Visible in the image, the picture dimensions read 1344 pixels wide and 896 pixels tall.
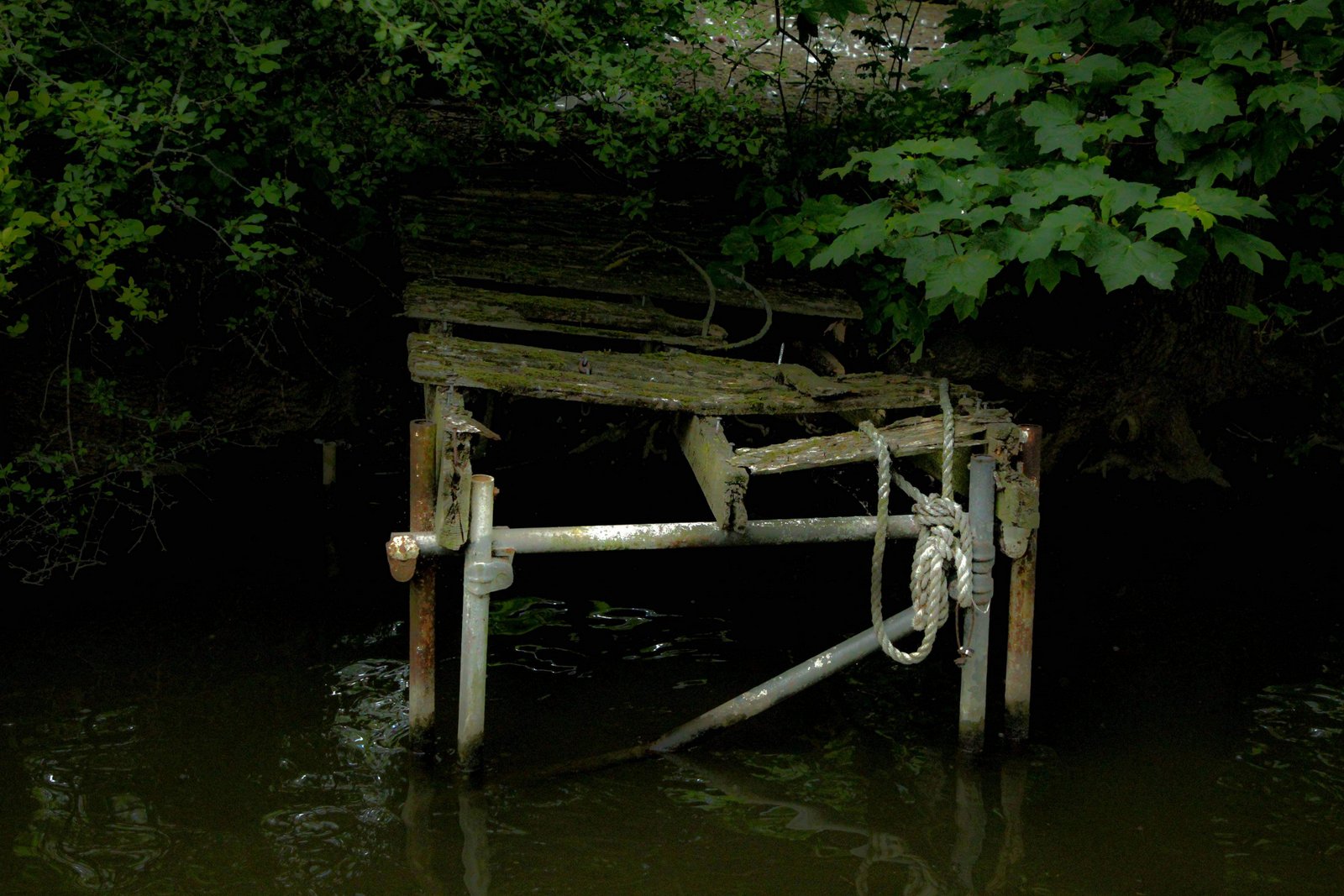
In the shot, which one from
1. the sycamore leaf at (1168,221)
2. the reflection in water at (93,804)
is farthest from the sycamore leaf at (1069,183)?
the reflection in water at (93,804)

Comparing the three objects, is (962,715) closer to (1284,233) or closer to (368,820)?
(368,820)

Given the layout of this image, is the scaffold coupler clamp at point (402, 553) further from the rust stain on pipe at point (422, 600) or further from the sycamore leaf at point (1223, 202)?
the sycamore leaf at point (1223, 202)

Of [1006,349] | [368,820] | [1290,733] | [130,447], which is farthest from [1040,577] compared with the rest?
[130,447]

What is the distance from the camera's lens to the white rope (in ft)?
14.0

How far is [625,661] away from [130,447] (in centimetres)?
334

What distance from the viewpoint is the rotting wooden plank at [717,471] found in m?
4.32

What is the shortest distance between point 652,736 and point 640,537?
4.03 ft

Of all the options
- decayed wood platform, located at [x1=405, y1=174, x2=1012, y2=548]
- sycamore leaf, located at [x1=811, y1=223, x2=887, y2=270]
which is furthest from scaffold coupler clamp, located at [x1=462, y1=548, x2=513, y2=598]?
sycamore leaf, located at [x1=811, y1=223, x2=887, y2=270]

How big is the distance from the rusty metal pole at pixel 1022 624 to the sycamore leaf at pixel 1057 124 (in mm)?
1589

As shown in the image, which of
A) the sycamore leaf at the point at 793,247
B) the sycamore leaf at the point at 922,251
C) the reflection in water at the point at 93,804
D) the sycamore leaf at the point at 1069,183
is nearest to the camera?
the reflection in water at the point at 93,804

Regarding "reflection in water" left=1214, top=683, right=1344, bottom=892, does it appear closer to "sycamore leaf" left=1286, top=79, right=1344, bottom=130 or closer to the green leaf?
"sycamore leaf" left=1286, top=79, right=1344, bottom=130

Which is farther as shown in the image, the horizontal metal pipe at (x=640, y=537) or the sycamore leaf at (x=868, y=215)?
the sycamore leaf at (x=868, y=215)

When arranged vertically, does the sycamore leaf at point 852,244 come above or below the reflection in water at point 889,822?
above

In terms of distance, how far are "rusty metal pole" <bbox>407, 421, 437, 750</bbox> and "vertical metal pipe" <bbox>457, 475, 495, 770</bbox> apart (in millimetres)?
171
